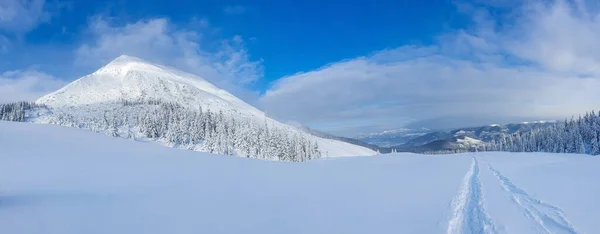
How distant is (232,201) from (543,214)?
10.8 metres

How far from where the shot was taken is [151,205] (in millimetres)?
9891

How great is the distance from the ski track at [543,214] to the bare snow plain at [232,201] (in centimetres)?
3

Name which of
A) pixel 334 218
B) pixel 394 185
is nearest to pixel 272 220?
pixel 334 218

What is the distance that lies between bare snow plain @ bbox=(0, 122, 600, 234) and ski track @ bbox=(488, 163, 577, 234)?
0.09 feet

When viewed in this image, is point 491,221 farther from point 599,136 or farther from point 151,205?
point 599,136

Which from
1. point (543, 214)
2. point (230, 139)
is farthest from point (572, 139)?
point (543, 214)

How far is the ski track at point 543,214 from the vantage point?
8.46 m

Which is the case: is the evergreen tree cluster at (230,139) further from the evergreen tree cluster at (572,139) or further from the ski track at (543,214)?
the evergreen tree cluster at (572,139)

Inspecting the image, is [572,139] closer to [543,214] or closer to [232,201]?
Answer: [543,214]

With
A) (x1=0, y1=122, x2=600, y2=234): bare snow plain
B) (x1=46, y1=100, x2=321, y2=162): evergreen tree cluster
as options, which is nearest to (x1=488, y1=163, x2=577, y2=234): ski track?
(x1=0, y1=122, x2=600, y2=234): bare snow plain

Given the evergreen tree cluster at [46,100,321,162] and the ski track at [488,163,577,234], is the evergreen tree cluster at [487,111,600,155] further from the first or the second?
the ski track at [488,163,577,234]

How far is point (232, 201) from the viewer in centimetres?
1116

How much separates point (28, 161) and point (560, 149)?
376 ft

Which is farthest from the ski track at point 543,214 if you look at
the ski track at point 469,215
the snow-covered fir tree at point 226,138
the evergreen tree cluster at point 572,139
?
the evergreen tree cluster at point 572,139
